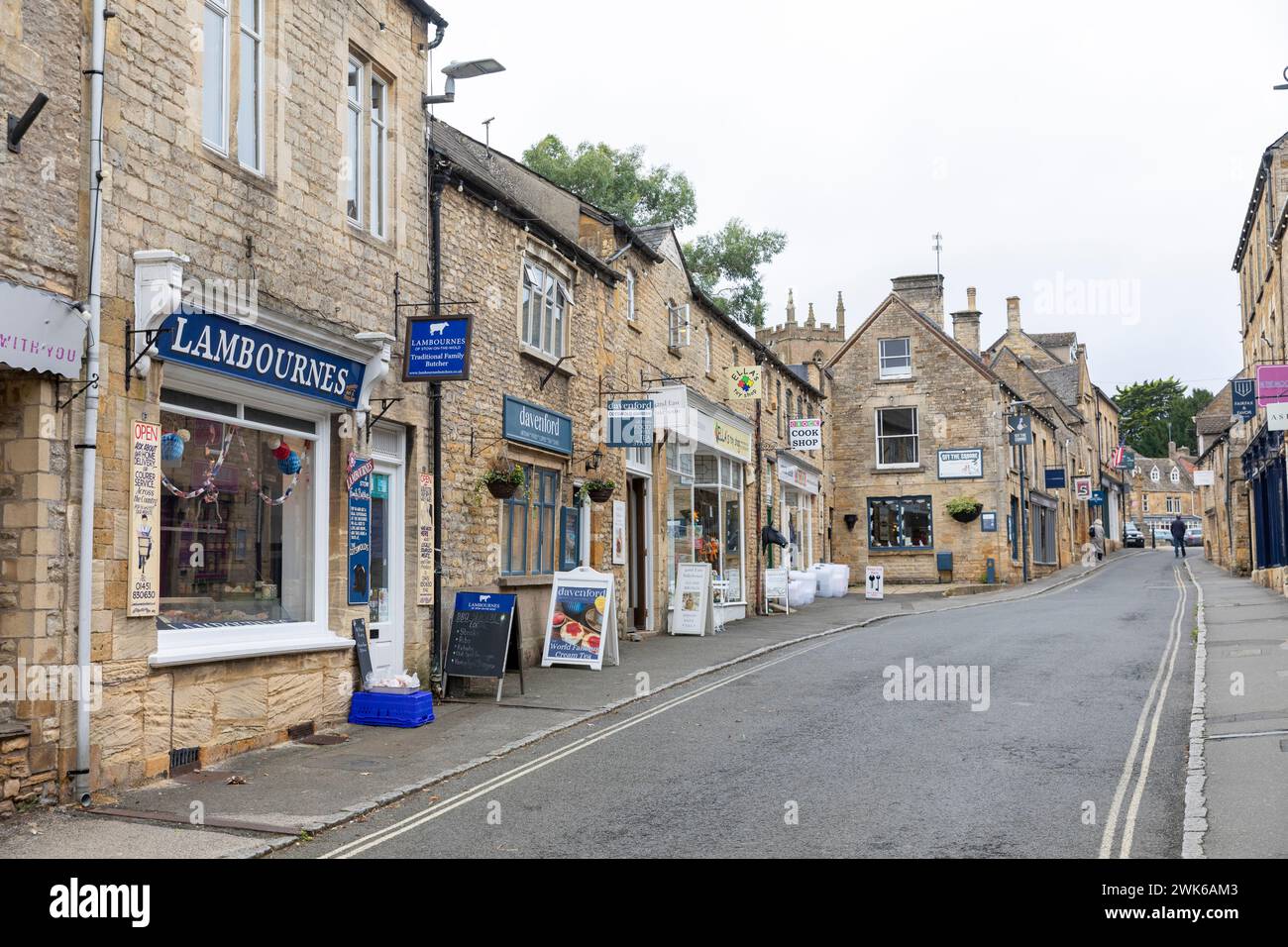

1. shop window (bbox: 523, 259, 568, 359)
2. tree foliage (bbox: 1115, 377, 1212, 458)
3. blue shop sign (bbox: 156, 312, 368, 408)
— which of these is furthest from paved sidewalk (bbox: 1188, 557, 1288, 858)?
tree foliage (bbox: 1115, 377, 1212, 458)

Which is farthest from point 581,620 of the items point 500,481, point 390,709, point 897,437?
point 897,437

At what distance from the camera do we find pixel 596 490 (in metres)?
16.9

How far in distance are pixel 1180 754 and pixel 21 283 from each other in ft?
30.2

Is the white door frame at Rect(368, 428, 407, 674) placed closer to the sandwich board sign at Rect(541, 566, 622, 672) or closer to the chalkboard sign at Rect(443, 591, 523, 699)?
the chalkboard sign at Rect(443, 591, 523, 699)

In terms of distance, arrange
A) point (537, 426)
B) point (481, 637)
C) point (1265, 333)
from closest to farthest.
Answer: point (481, 637), point (537, 426), point (1265, 333)

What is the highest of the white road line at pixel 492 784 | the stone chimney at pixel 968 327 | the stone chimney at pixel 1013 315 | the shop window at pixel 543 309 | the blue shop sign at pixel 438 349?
the stone chimney at pixel 1013 315

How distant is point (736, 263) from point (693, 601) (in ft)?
84.8

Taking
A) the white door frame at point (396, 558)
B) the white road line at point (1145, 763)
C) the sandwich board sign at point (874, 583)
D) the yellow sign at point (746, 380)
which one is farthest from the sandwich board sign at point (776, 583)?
the white door frame at point (396, 558)

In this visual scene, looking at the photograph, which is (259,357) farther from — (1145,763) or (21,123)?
(1145,763)

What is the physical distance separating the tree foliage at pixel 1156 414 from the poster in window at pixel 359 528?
90690 millimetres

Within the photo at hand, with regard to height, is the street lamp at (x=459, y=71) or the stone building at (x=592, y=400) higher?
the street lamp at (x=459, y=71)

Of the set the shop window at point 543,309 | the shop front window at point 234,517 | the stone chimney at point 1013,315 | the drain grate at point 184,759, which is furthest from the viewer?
the stone chimney at point 1013,315

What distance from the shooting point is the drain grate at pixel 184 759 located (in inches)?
336

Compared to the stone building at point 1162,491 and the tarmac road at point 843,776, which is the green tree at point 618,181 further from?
the stone building at point 1162,491
